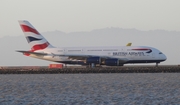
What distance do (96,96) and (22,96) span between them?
6777mm

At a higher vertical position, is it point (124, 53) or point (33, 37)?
point (33, 37)

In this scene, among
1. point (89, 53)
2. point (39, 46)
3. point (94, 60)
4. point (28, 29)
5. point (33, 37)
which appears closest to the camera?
point (94, 60)

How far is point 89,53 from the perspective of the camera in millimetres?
105688

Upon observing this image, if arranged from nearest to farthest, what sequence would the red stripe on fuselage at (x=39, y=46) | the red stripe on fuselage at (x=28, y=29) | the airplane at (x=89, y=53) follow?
the airplane at (x=89, y=53) → the red stripe on fuselage at (x=39, y=46) → the red stripe on fuselage at (x=28, y=29)

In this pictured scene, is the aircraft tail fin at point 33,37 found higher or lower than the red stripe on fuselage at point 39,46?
higher

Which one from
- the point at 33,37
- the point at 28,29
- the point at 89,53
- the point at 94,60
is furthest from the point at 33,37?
the point at 94,60

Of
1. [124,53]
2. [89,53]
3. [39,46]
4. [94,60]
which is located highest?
[39,46]

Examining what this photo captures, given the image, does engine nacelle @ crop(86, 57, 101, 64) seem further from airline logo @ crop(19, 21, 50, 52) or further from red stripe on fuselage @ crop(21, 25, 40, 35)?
red stripe on fuselage @ crop(21, 25, 40, 35)

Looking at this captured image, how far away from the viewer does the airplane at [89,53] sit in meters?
101

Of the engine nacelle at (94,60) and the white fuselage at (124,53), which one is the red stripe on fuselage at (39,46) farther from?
the engine nacelle at (94,60)

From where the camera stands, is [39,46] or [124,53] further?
[39,46]

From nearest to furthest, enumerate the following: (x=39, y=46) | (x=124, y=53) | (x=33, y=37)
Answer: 1. (x=124, y=53)
2. (x=39, y=46)
3. (x=33, y=37)

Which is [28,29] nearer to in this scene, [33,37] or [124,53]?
[33,37]

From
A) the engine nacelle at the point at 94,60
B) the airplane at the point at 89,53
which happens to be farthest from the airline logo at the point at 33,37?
the engine nacelle at the point at 94,60
